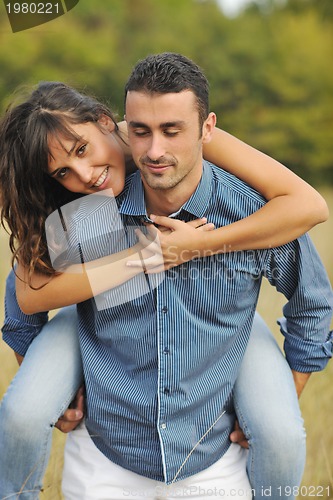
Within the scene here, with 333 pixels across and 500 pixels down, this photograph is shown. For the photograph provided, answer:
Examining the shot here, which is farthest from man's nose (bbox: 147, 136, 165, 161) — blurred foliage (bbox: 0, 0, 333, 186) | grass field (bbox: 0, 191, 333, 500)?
blurred foliage (bbox: 0, 0, 333, 186)

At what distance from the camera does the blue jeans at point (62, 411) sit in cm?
274

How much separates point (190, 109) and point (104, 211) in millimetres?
518

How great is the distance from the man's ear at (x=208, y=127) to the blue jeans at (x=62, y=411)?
0.88 meters

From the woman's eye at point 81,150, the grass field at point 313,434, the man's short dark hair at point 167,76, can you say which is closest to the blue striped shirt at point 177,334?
the woman's eye at point 81,150

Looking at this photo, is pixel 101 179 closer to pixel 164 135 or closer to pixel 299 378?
pixel 164 135

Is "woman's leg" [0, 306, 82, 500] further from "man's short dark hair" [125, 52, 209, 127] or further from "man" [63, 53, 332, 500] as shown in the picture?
"man's short dark hair" [125, 52, 209, 127]

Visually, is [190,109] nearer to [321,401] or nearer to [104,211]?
[104,211]

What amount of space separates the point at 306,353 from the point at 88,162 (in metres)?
1.17

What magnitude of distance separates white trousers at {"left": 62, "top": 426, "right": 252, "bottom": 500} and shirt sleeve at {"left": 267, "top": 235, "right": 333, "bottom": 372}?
47 cm

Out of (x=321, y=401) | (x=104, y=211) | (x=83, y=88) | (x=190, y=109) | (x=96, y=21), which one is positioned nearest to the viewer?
(x=190, y=109)

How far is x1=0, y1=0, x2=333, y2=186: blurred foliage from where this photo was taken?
25328 mm

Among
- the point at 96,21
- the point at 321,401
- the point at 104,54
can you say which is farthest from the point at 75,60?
the point at 321,401

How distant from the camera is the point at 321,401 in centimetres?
425

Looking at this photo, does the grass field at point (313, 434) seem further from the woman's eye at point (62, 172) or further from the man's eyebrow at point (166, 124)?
the man's eyebrow at point (166, 124)
